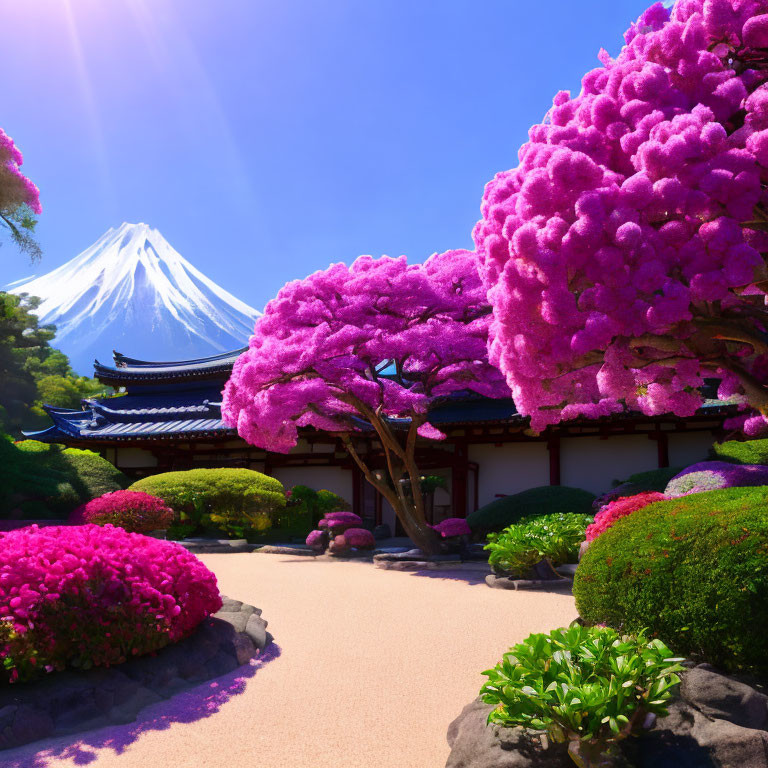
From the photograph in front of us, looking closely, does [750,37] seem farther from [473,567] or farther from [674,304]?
[473,567]

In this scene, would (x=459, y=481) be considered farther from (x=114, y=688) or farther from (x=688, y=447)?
(x=114, y=688)

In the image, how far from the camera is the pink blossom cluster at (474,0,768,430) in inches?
183

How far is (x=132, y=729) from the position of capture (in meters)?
4.05

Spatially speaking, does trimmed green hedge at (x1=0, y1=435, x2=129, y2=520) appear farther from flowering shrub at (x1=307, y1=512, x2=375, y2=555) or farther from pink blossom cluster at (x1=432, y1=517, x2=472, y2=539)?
pink blossom cluster at (x1=432, y1=517, x2=472, y2=539)

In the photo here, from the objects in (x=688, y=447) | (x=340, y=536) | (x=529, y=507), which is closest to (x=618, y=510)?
(x=529, y=507)

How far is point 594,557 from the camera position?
470 centimetres

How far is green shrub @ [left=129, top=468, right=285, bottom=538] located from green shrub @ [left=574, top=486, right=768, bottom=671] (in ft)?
40.8

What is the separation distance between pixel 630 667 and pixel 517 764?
72 cm

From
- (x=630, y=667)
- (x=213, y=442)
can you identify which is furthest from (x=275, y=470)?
(x=630, y=667)

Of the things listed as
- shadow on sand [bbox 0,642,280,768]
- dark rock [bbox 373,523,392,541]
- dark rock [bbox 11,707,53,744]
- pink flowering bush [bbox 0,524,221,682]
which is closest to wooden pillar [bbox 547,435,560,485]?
dark rock [bbox 373,523,392,541]

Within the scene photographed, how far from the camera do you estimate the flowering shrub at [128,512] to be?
13742mm

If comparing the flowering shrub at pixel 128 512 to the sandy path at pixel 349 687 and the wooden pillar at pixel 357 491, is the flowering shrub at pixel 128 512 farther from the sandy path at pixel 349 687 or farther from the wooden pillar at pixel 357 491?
the wooden pillar at pixel 357 491

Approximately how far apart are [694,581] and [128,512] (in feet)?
41.2

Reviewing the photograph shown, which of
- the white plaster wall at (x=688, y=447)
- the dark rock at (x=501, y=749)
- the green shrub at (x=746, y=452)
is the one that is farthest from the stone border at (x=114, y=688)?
the white plaster wall at (x=688, y=447)
